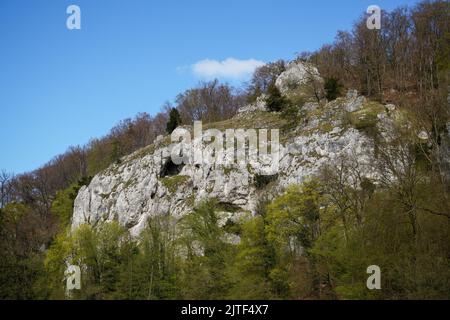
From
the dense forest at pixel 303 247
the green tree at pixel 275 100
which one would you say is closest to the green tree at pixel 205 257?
the dense forest at pixel 303 247

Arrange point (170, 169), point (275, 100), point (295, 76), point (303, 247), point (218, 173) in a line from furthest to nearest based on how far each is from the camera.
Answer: point (295, 76) < point (275, 100) < point (170, 169) < point (218, 173) < point (303, 247)

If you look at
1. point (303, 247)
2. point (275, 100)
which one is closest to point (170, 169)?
point (275, 100)

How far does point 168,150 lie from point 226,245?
22.6 meters

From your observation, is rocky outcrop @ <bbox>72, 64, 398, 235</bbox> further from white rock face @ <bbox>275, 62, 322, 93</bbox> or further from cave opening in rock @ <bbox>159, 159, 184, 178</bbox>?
white rock face @ <bbox>275, 62, 322, 93</bbox>

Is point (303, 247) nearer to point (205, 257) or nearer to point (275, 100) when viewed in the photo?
point (205, 257)

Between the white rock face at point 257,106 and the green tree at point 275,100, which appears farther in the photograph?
the white rock face at point 257,106

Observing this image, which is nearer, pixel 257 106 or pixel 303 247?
pixel 303 247

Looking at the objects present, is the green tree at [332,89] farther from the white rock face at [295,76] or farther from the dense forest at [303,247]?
the dense forest at [303,247]

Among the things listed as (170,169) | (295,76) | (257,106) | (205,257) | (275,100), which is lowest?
(205,257)

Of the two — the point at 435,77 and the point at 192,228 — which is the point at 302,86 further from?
the point at 192,228

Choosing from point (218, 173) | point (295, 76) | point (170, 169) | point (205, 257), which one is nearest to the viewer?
point (205, 257)

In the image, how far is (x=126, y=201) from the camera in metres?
52.2

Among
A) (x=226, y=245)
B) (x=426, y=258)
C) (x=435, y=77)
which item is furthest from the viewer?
(x=435, y=77)
